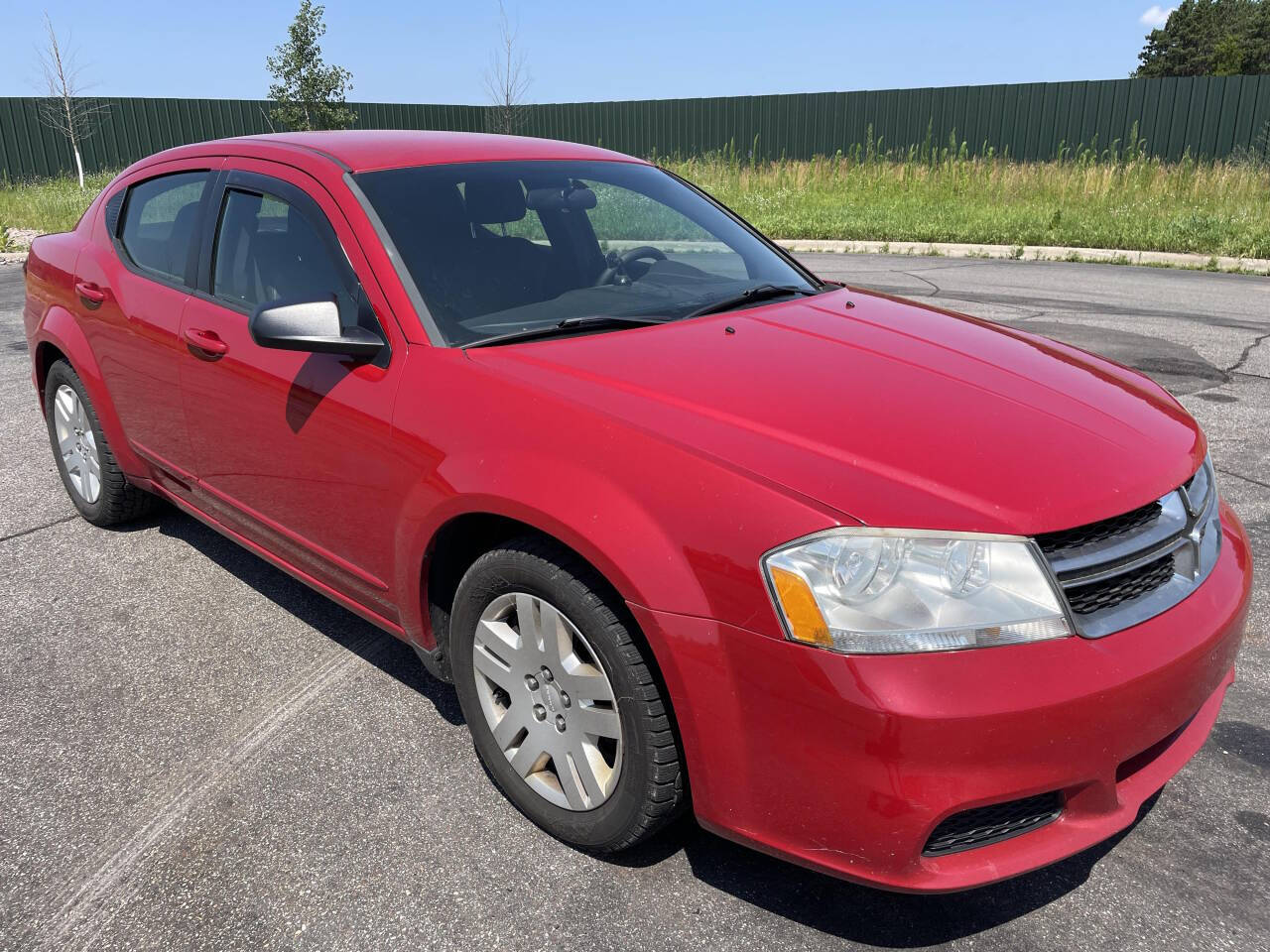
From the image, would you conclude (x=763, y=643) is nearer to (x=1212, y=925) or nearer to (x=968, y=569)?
(x=968, y=569)

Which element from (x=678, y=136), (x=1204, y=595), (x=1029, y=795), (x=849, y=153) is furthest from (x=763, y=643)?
(x=678, y=136)

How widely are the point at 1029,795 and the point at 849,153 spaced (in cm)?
2802

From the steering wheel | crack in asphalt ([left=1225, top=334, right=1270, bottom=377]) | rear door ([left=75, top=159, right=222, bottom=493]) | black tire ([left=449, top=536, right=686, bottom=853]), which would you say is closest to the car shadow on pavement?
rear door ([left=75, top=159, right=222, bottom=493])

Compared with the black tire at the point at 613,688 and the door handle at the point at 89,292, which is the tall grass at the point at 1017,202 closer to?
the door handle at the point at 89,292

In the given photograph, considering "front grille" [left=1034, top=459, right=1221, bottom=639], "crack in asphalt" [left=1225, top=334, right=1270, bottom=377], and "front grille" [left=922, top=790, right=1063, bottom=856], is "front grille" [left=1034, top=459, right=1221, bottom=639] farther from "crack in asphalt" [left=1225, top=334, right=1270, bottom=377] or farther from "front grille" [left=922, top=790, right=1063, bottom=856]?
"crack in asphalt" [left=1225, top=334, right=1270, bottom=377]

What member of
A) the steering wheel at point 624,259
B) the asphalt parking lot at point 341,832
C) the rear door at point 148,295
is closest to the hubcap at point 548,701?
the asphalt parking lot at point 341,832

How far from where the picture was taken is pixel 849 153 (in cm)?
2770

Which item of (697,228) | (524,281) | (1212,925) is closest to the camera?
(1212,925)

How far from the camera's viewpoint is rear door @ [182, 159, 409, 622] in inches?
108

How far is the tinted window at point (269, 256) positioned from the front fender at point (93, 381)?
1.04 metres

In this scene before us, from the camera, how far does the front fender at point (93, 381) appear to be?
4113 mm

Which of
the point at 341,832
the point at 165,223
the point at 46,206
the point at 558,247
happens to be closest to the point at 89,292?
the point at 165,223

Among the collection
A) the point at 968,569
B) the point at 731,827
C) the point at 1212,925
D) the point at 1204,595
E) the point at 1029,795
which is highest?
the point at 968,569

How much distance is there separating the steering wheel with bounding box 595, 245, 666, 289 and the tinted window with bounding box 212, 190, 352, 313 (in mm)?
832
